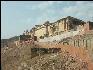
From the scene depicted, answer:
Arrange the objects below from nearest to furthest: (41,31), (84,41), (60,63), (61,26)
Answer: (60,63), (84,41), (61,26), (41,31)

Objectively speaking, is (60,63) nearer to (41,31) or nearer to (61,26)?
(61,26)

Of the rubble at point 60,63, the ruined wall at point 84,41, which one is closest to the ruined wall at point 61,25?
the ruined wall at point 84,41

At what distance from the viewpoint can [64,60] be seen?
28422 millimetres

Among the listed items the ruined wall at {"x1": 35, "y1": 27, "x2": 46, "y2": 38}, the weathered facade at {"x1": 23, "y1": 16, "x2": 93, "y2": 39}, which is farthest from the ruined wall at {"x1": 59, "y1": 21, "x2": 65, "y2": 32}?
the ruined wall at {"x1": 35, "y1": 27, "x2": 46, "y2": 38}

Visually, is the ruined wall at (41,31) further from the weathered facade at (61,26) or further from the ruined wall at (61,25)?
the ruined wall at (61,25)

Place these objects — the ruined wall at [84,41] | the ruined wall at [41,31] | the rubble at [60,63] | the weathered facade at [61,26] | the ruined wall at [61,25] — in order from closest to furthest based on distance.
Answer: the rubble at [60,63] → the ruined wall at [84,41] → the weathered facade at [61,26] → the ruined wall at [61,25] → the ruined wall at [41,31]

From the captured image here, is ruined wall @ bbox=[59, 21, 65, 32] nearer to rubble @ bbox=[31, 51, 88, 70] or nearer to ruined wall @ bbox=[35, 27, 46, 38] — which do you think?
ruined wall @ bbox=[35, 27, 46, 38]

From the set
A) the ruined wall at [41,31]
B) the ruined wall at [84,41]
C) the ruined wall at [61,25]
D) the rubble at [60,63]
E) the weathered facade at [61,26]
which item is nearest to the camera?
the rubble at [60,63]

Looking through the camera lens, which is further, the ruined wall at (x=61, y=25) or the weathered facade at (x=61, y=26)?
the ruined wall at (x=61, y=25)

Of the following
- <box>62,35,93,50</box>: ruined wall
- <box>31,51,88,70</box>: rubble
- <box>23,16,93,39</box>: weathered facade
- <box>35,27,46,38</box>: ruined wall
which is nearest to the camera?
<box>31,51,88,70</box>: rubble

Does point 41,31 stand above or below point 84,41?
above

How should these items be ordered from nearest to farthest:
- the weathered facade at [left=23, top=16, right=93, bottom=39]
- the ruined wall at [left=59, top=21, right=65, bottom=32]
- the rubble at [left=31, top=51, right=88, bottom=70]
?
the rubble at [left=31, top=51, right=88, bottom=70]
the weathered facade at [left=23, top=16, right=93, bottom=39]
the ruined wall at [left=59, top=21, right=65, bottom=32]

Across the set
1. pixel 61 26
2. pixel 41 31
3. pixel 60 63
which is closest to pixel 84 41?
pixel 60 63

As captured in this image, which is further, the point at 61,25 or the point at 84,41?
the point at 61,25
